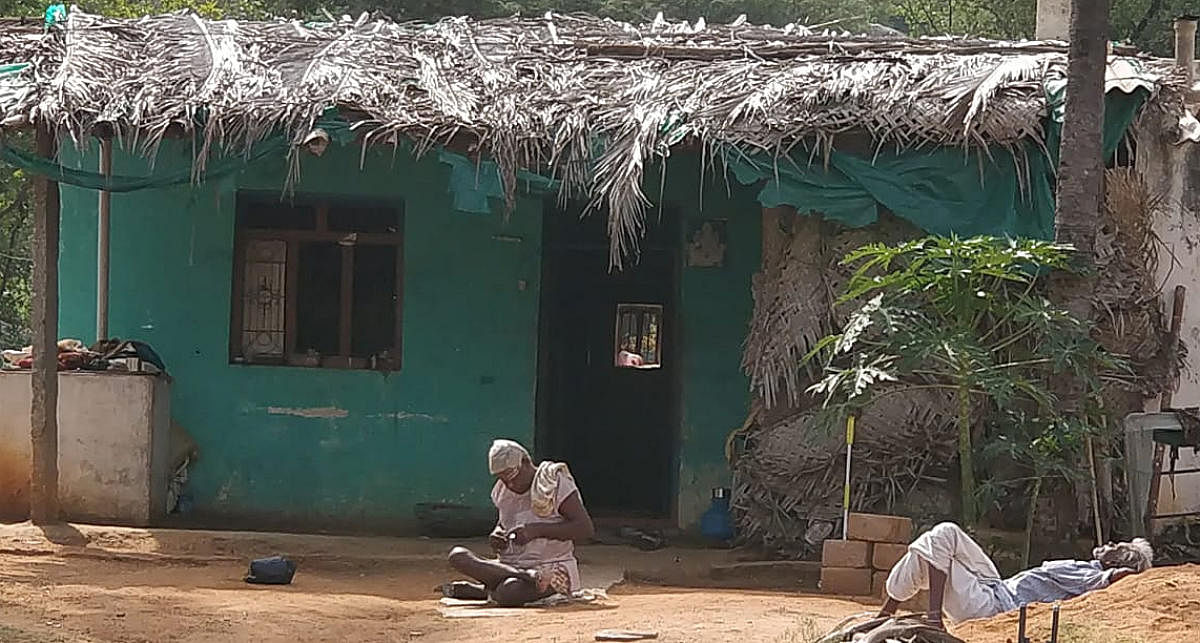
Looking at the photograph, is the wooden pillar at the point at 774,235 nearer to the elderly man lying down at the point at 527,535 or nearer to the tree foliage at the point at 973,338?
the tree foliage at the point at 973,338

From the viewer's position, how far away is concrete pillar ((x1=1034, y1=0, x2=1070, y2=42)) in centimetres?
1301

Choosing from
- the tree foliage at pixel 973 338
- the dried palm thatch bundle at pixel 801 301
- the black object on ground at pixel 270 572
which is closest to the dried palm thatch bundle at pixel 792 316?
the dried palm thatch bundle at pixel 801 301

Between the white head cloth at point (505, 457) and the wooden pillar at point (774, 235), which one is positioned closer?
the white head cloth at point (505, 457)

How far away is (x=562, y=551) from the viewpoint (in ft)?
28.6

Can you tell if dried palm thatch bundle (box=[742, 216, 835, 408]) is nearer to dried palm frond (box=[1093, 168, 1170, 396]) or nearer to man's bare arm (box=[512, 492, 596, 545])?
dried palm frond (box=[1093, 168, 1170, 396])

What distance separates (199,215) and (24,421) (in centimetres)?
184

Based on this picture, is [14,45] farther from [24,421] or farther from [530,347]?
[530,347]

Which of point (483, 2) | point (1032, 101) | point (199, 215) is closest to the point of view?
point (1032, 101)

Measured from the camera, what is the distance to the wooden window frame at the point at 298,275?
11742 mm

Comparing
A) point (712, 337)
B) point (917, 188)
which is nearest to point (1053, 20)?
point (917, 188)

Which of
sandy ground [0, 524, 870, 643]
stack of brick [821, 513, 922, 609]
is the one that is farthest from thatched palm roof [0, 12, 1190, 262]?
sandy ground [0, 524, 870, 643]

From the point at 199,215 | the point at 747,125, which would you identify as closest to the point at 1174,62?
the point at 747,125

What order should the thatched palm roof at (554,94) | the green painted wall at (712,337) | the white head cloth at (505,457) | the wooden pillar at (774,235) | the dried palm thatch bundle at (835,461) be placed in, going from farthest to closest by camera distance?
the green painted wall at (712,337) → the wooden pillar at (774,235) → the dried palm thatch bundle at (835,461) → the thatched palm roof at (554,94) → the white head cloth at (505,457)

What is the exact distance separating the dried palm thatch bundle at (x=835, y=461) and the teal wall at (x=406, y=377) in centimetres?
96
